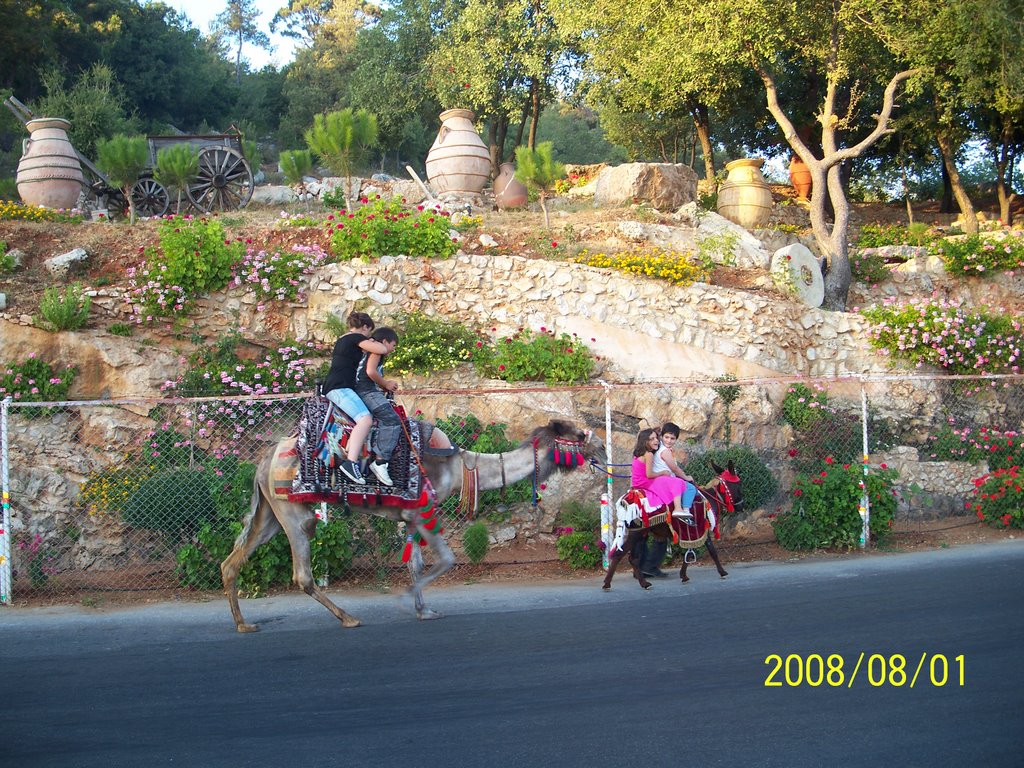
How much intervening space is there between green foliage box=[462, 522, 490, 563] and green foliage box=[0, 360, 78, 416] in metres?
5.83

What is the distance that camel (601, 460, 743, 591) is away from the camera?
9094 mm

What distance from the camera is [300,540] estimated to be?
7695mm

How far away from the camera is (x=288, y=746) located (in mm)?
4855

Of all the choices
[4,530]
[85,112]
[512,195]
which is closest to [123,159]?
[512,195]

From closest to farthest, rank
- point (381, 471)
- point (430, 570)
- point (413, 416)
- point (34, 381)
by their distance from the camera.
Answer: point (381, 471), point (430, 570), point (413, 416), point (34, 381)

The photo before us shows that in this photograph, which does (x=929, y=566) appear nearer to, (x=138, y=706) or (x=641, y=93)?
(x=138, y=706)

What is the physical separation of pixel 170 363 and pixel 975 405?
12284 mm

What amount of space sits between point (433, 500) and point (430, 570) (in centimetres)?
64

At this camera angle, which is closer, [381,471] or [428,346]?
[381,471]

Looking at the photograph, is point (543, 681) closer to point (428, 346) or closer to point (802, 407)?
point (428, 346)

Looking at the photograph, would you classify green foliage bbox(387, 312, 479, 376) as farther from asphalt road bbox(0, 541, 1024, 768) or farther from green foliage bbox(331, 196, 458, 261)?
asphalt road bbox(0, 541, 1024, 768)

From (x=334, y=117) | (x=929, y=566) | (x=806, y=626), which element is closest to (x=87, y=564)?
(x=806, y=626)

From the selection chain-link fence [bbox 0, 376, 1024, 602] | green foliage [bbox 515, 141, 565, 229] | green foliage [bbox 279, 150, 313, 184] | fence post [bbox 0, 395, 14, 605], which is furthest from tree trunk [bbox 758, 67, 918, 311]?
fence post [bbox 0, 395, 14, 605]

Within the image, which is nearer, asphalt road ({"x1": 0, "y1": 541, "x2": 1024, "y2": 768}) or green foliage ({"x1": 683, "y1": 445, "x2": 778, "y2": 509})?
asphalt road ({"x1": 0, "y1": 541, "x2": 1024, "y2": 768})
